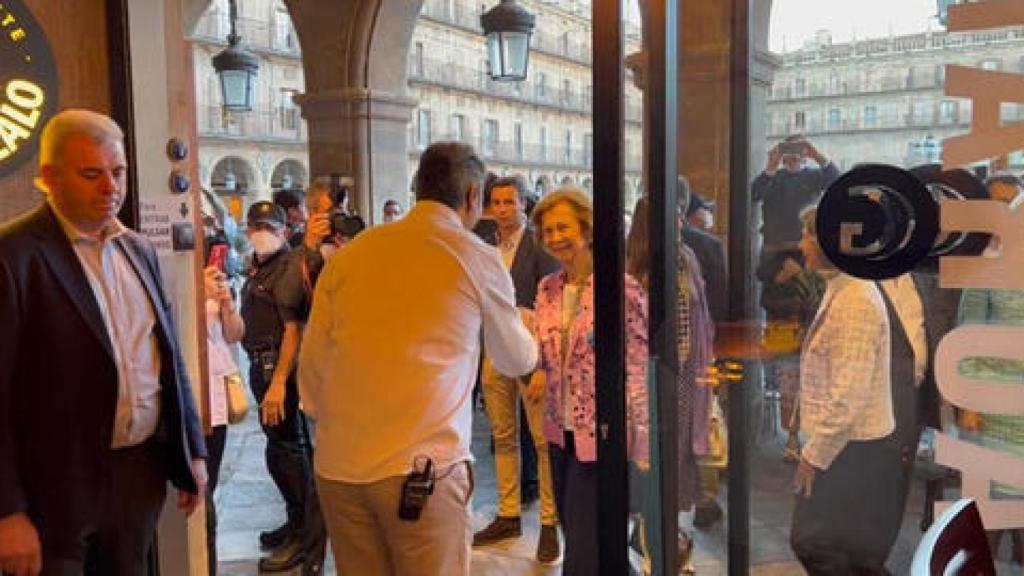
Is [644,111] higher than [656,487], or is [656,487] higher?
[644,111]

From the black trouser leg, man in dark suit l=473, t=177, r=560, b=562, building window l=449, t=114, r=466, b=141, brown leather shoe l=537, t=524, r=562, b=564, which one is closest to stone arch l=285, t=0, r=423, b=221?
man in dark suit l=473, t=177, r=560, b=562

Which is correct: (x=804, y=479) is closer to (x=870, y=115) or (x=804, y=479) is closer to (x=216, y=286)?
(x=870, y=115)

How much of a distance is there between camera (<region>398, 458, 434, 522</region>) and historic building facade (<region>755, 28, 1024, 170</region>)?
3.73ft

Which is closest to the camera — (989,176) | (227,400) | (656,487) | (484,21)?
(989,176)

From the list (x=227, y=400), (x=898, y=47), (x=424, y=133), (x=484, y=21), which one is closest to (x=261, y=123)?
(x=424, y=133)

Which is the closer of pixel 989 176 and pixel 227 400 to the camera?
pixel 989 176

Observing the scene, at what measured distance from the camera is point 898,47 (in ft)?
6.46

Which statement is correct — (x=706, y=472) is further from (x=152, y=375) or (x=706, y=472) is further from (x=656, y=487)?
(x=152, y=375)

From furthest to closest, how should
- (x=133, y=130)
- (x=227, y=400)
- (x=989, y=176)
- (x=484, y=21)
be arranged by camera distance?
(x=484, y=21)
(x=227, y=400)
(x=133, y=130)
(x=989, y=176)

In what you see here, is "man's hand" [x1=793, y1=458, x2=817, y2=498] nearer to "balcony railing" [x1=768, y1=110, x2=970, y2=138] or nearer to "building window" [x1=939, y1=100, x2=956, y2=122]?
"balcony railing" [x1=768, y1=110, x2=970, y2=138]

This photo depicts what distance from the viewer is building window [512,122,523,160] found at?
21.4 m

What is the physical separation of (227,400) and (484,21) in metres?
3.25

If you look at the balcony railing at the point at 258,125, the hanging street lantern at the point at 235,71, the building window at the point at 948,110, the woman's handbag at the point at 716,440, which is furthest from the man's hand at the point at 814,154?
the balcony railing at the point at 258,125

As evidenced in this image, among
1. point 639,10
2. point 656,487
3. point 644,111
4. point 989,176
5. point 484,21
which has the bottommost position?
point 656,487
